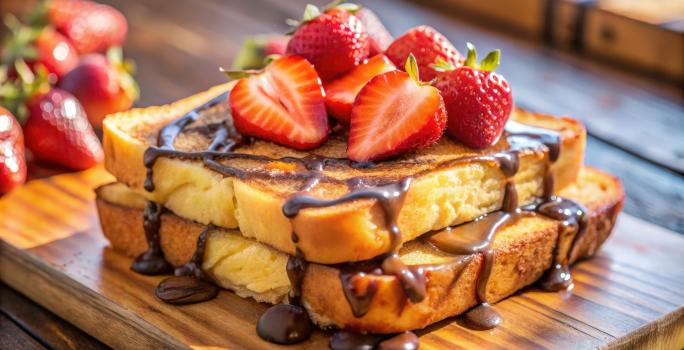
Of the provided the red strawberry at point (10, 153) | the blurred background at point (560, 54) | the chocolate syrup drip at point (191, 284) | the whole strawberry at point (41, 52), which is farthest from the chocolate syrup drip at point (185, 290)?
the whole strawberry at point (41, 52)

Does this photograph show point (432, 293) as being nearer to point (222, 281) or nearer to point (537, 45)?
point (222, 281)

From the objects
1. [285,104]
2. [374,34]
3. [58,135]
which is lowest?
[58,135]

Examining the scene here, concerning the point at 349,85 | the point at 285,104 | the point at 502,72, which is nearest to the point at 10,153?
the point at 285,104

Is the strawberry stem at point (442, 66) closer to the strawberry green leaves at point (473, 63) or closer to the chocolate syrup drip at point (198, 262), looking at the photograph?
the strawberry green leaves at point (473, 63)

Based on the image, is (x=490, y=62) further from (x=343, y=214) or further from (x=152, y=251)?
(x=152, y=251)

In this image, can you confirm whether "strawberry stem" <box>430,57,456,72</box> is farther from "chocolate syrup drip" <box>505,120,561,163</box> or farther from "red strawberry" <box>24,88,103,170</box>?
"red strawberry" <box>24,88,103,170</box>
